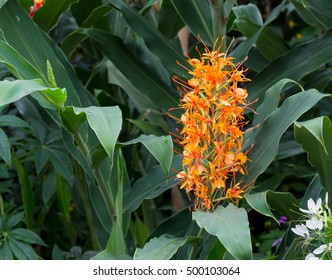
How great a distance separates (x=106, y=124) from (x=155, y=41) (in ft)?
1.85

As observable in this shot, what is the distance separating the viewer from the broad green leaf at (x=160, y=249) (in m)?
1.05

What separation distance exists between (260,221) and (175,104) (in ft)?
3.74

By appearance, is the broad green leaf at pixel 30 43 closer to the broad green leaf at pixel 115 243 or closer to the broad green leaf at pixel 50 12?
the broad green leaf at pixel 50 12

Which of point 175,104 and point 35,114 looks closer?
point 175,104

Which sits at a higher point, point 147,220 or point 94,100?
point 94,100

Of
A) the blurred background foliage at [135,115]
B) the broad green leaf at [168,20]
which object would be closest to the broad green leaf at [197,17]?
the blurred background foliage at [135,115]

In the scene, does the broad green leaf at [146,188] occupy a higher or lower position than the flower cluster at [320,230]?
higher

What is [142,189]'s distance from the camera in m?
1.44

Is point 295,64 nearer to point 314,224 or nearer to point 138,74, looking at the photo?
point 138,74

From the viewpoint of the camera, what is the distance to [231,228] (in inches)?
38.8

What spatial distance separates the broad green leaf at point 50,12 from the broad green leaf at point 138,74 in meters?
0.12

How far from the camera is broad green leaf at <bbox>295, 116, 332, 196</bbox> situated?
3.38 feet
